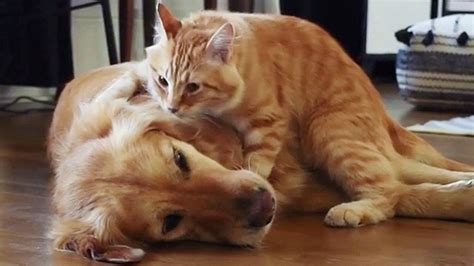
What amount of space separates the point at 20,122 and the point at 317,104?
6.08 ft

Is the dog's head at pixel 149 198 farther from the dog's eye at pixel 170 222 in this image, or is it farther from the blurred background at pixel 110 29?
the blurred background at pixel 110 29

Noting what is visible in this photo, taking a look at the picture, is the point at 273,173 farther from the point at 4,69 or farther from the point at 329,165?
the point at 4,69

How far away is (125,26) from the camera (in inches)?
159

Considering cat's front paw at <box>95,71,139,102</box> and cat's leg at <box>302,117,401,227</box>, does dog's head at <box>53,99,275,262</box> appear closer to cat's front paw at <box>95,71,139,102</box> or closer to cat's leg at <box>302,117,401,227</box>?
cat's front paw at <box>95,71,139,102</box>

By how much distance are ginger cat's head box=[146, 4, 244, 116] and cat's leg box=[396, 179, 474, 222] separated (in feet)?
1.50

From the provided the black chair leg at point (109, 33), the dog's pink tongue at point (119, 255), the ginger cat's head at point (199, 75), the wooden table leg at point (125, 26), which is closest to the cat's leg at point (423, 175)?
the ginger cat's head at point (199, 75)

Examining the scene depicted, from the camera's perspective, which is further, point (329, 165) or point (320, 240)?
point (329, 165)

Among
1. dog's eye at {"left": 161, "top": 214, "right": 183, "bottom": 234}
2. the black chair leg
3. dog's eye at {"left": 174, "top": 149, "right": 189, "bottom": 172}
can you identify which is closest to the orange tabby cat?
dog's eye at {"left": 174, "top": 149, "right": 189, "bottom": 172}

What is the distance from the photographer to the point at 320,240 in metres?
1.91

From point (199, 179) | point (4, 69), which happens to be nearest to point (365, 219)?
point (199, 179)

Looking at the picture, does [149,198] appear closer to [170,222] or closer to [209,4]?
[170,222]

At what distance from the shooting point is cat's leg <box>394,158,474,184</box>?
85.5 inches

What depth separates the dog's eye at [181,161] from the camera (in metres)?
1.74

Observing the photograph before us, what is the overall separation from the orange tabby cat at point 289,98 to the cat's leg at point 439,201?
35 mm
